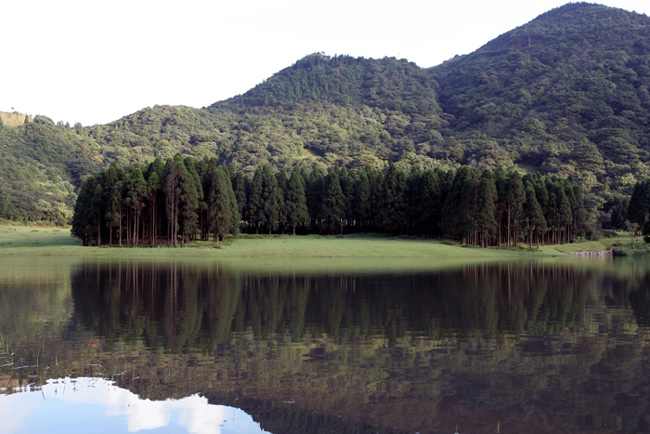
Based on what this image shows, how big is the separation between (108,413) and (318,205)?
3374 inches

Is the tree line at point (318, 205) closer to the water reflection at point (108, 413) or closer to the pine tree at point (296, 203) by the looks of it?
the pine tree at point (296, 203)

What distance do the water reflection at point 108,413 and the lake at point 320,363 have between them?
38 mm

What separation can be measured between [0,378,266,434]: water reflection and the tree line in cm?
5703

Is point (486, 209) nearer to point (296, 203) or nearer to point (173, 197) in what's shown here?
point (296, 203)

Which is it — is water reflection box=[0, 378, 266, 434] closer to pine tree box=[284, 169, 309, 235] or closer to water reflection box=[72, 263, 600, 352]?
water reflection box=[72, 263, 600, 352]

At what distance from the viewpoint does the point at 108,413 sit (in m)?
10.2

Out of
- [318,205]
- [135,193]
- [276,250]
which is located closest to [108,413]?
[276,250]

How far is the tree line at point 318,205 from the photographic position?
67750 mm

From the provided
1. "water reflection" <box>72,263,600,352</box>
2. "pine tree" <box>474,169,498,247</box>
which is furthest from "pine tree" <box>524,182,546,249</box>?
"water reflection" <box>72,263,600,352</box>

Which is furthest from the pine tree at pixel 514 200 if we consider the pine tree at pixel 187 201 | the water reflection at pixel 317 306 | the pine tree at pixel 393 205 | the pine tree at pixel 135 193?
the pine tree at pixel 135 193

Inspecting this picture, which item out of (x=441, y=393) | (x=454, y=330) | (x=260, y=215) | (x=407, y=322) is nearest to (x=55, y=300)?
(x=407, y=322)

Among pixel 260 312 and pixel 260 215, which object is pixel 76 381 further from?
pixel 260 215

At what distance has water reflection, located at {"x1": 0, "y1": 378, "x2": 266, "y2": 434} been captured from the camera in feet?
31.1

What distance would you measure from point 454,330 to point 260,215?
71.8 metres
